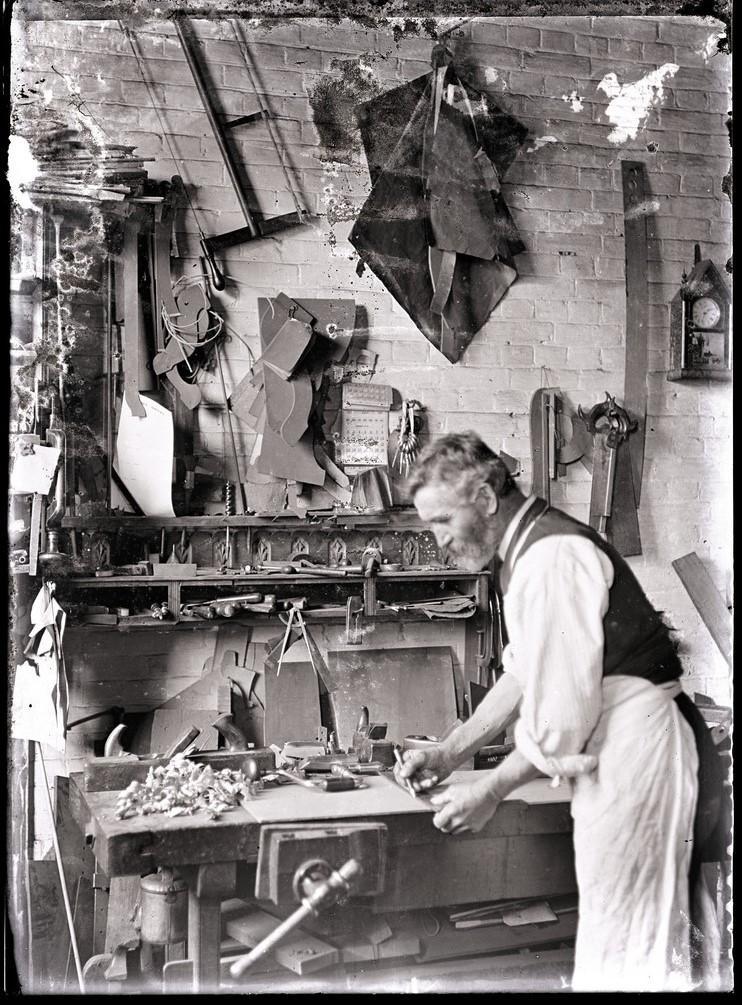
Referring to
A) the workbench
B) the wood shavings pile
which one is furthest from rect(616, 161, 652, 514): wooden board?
the wood shavings pile

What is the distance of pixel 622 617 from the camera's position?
277 centimetres

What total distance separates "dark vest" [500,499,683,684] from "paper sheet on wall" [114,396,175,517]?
110 centimetres

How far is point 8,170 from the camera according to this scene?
2.94 m

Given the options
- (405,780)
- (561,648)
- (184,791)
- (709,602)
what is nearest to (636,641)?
(561,648)

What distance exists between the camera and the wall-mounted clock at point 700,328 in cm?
323

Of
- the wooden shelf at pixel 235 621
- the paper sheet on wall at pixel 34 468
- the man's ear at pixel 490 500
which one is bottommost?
the wooden shelf at pixel 235 621

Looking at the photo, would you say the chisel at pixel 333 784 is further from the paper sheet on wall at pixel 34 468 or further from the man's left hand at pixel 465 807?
the paper sheet on wall at pixel 34 468

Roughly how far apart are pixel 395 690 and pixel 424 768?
→ 0.36 m

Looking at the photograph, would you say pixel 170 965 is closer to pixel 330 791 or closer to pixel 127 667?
pixel 330 791

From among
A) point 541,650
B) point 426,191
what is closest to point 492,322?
point 426,191

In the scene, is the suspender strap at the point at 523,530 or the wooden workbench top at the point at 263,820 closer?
the wooden workbench top at the point at 263,820

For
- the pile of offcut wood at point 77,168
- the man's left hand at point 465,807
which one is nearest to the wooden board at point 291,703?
the man's left hand at point 465,807

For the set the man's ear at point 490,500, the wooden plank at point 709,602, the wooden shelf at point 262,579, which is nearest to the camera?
the man's ear at point 490,500

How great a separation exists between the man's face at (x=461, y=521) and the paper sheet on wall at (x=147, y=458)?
82 cm
